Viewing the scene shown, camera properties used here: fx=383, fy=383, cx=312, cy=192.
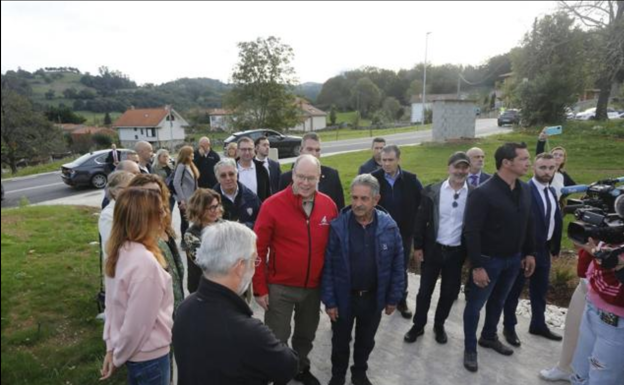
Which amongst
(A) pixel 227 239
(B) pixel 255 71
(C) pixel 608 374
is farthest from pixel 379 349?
(B) pixel 255 71

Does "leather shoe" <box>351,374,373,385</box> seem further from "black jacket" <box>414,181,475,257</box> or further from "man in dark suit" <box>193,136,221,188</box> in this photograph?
"man in dark suit" <box>193,136,221,188</box>

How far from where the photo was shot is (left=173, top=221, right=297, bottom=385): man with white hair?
159 centimetres

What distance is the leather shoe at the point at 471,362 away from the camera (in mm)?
3631

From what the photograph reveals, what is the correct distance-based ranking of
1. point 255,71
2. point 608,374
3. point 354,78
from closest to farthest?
1. point 608,374
2. point 255,71
3. point 354,78

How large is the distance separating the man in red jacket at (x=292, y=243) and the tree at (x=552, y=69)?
23.4 m

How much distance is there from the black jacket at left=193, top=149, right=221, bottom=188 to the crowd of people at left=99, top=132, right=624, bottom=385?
5.56 ft

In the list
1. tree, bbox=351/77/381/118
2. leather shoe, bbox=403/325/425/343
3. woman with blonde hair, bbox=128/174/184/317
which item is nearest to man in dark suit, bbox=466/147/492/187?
leather shoe, bbox=403/325/425/343

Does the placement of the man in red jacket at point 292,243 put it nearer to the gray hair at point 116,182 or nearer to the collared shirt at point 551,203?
the gray hair at point 116,182

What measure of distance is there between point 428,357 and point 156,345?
2.75 m

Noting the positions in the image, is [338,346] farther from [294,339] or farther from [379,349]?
[379,349]

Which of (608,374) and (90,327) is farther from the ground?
(608,374)

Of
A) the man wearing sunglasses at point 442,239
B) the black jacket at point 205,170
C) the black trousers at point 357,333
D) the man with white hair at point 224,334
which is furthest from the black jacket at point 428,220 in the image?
the black jacket at point 205,170

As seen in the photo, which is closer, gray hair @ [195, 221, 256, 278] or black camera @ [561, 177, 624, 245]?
gray hair @ [195, 221, 256, 278]

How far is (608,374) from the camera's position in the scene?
2400 mm
